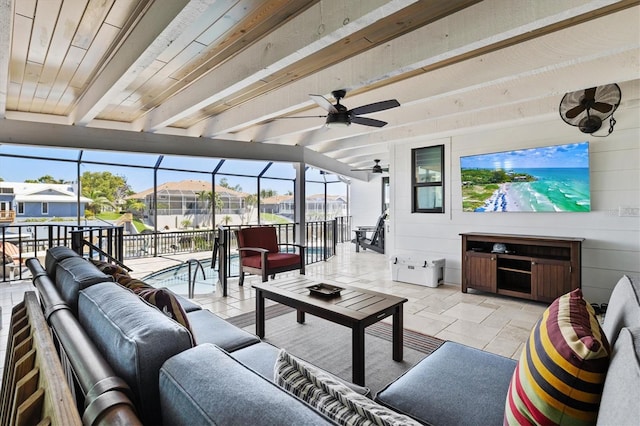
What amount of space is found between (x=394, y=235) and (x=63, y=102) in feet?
16.9

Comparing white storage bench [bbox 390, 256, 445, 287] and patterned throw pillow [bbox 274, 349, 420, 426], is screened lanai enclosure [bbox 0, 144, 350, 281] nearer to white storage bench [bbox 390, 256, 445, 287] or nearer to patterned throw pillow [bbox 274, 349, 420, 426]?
white storage bench [bbox 390, 256, 445, 287]

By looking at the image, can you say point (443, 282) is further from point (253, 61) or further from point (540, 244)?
point (253, 61)

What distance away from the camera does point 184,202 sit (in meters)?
7.59

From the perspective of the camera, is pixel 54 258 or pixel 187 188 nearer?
pixel 54 258

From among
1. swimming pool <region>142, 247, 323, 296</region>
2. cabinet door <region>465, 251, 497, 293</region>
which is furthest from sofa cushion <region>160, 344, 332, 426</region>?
cabinet door <region>465, 251, 497, 293</region>

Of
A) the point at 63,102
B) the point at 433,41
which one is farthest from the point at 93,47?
the point at 433,41

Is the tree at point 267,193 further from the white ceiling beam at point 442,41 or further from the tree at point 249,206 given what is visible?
the white ceiling beam at point 442,41

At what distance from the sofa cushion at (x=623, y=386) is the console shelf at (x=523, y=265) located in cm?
367

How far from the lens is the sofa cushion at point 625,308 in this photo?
1.19 m

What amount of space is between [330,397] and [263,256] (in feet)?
12.2

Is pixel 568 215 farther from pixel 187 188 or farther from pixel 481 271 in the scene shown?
pixel 187 188

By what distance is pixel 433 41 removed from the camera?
239 cm

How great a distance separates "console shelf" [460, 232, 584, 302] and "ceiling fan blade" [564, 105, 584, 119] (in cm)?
140

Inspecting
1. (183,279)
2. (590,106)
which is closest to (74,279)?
(183,279)
